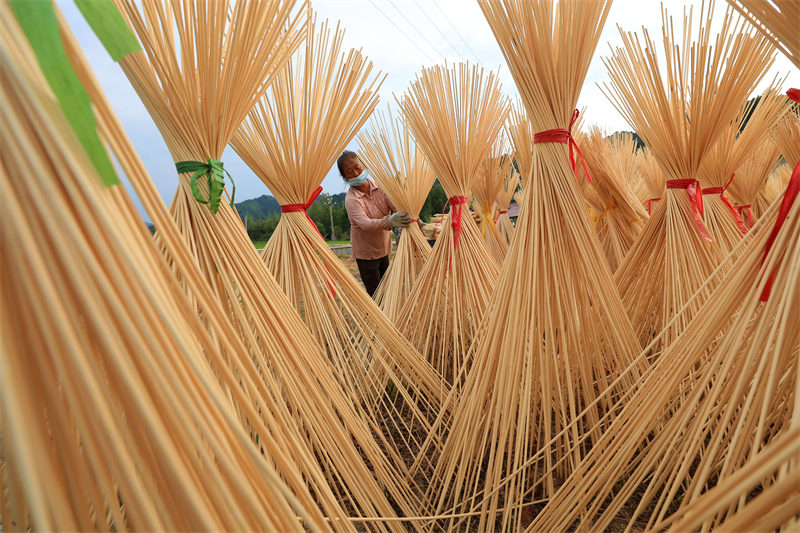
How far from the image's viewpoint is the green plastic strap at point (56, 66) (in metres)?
0.27

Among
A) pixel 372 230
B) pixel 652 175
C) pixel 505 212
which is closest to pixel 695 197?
pixel 372 230

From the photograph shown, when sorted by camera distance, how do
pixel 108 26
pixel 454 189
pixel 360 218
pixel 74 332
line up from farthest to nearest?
pixel 360 218 < pixel 454 189 < pixel 108 26 < pixel 74 332

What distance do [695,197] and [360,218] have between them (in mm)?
1532

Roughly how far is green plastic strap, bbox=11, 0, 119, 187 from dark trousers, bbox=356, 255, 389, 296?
7.59 feet

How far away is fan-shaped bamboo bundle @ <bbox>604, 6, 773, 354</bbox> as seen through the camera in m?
1.13

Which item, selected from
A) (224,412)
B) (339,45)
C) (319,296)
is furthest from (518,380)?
(339,45)

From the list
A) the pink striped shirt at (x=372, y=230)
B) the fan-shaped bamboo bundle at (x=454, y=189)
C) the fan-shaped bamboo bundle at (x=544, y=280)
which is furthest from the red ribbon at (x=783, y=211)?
the pink striped shirt at (x=372, y=230)

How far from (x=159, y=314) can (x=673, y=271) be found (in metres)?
1.30

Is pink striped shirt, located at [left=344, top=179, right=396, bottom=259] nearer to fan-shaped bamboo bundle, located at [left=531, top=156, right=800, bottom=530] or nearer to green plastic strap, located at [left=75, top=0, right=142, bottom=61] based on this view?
fan-shaped bamboo bundle, located at [left=531, top=156, right=800, bottom=530]

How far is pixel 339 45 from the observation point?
1.25m

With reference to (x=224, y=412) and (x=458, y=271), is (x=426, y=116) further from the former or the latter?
(x=224, y=412)

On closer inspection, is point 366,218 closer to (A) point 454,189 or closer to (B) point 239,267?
(A) point 454,189

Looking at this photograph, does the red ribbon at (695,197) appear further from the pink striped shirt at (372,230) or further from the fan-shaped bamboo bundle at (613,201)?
the pink striped shirt at (372,230)

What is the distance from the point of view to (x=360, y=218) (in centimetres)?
234
